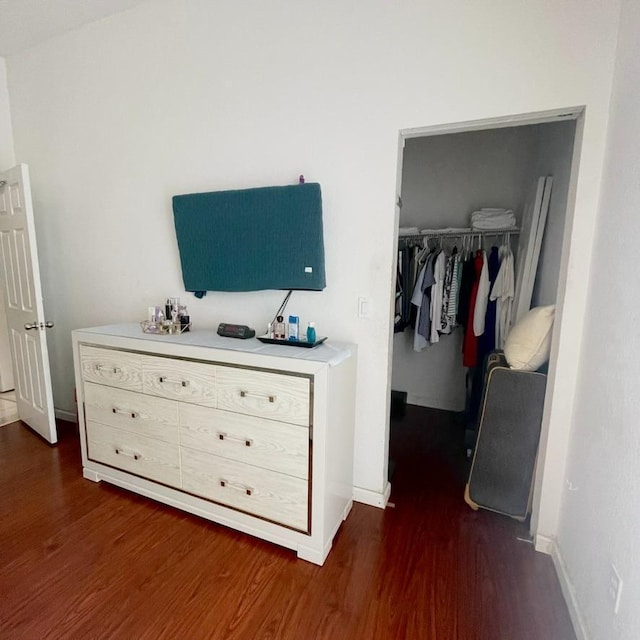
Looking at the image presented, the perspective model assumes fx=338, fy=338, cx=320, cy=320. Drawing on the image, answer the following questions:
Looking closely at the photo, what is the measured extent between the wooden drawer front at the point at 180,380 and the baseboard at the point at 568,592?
1.65m

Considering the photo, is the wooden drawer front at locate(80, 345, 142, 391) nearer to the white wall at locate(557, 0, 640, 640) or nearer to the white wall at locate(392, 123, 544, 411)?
the white wall at locate(557, 0, 640, 640)

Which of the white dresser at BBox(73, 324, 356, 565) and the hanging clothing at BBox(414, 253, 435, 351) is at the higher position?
the hanging clothing at BBox(414, 253, 435, 351)

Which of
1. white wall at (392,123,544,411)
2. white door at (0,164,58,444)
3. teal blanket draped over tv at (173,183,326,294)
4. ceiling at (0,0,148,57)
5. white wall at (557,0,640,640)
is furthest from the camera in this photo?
white wall at (392,123,544,411)

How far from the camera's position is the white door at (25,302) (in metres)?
2.29

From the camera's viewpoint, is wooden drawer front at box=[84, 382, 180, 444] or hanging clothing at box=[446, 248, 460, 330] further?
hanging clothing at box=[446, 248, 460, 330]

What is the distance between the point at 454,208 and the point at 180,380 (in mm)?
2676

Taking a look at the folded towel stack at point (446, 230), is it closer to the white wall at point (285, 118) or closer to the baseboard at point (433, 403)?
the white wall at point (285, 118)

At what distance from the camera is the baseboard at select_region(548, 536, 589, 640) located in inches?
47.4

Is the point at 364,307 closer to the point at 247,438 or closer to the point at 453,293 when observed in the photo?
the point at 247,438

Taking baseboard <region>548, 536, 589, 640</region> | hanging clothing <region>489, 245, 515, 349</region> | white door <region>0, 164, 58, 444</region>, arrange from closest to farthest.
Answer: baseboard <region>548, 536, 589, 640</region> < white door <region>0, 164, 58, 444</region> < hanging clothing <region>489, 245, 515, 349</region>

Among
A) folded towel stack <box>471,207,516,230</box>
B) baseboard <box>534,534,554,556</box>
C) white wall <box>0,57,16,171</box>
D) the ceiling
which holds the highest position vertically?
the ceiling

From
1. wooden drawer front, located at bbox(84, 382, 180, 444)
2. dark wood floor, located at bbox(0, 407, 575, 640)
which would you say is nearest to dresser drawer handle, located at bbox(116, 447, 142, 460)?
wooden drawer front, located at bbox(84, 382, 180, 444)

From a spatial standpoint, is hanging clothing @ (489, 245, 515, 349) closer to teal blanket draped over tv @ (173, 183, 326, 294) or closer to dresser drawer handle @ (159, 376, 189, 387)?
teal blanket draped over tv @ (173, 183, 326, 294)

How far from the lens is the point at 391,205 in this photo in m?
1.68
